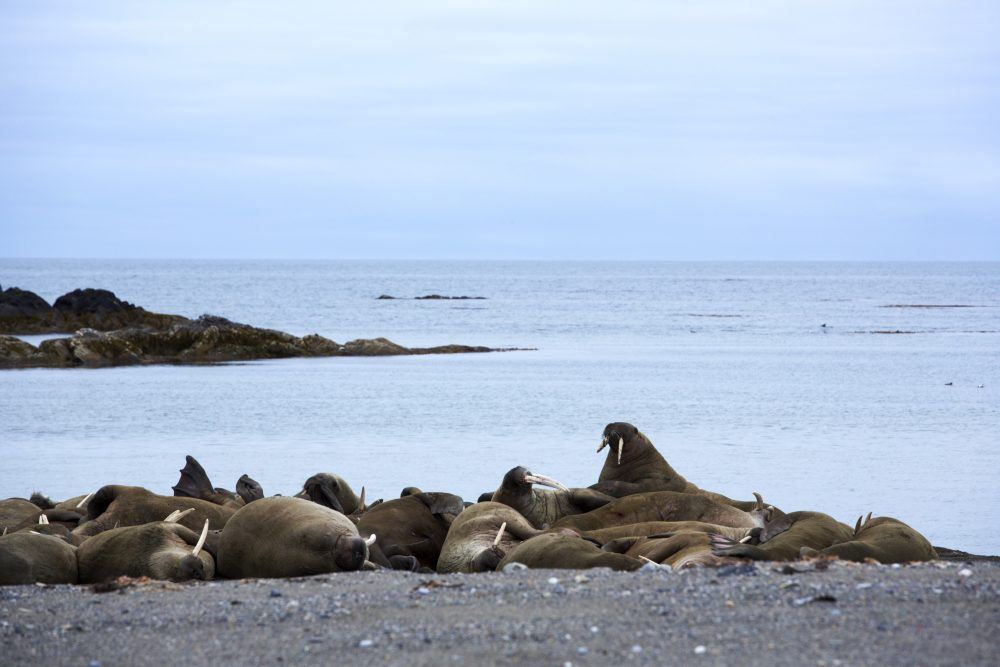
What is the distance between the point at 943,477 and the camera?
1519 cm

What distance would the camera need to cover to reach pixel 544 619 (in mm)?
5895

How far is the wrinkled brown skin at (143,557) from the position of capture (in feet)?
26.0

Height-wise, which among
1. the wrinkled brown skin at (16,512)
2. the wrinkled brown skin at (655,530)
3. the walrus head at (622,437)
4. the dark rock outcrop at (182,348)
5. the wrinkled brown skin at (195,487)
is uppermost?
the walrus head at (622,437)

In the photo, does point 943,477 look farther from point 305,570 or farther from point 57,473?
point 57,473

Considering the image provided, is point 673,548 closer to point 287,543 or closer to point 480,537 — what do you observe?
point 480,537

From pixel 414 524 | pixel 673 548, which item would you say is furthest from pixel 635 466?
pixel 673 548

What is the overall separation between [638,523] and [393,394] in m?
16.8

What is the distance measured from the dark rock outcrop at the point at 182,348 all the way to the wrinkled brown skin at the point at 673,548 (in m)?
28.1

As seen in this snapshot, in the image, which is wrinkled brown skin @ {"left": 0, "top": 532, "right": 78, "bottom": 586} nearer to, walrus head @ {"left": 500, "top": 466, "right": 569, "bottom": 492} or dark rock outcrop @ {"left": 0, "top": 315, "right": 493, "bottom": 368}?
walrus head @ {"left": 500, "top": 466, "right": 569, "bottom": 492}

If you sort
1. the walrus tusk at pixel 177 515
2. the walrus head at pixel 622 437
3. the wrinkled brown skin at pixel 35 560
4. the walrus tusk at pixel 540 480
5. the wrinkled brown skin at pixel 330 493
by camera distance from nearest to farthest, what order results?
the wrinkled brown skin at pixel 35 560 < the walrus tusk at pixel 177 515 < the walrus tusk at pixel 540 480 < the wrinkled brown skin at pixel 330 493 < the walrus head at pixel 622 437

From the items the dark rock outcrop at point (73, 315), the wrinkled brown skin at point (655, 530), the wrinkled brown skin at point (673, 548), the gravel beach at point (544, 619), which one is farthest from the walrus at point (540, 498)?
the dark rock outcrop at point (73, 315)

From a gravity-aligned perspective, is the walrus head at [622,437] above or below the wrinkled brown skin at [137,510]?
above

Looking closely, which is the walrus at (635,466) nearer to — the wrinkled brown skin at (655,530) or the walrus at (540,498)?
the walrus at (540,498)

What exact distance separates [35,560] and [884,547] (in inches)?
212
